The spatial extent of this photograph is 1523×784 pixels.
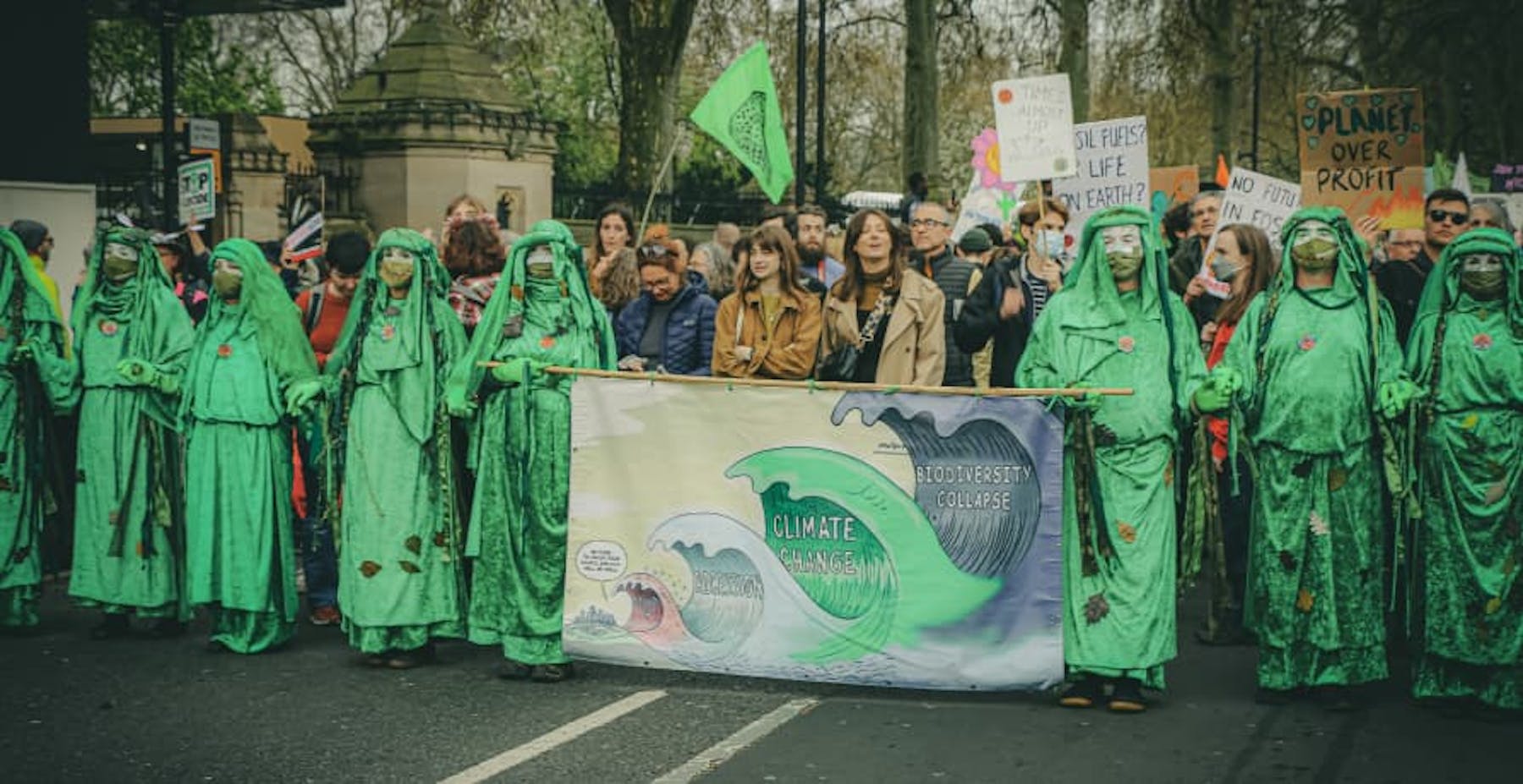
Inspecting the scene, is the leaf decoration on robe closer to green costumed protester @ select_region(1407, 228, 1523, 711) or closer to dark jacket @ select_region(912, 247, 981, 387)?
green costumed protester @ select_region(1407, 228, 1523, 711)

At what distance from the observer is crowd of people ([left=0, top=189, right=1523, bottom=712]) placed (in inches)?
285

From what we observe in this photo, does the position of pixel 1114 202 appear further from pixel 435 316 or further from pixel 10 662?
pixel 10 662

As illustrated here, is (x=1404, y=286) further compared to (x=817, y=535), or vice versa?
(x=1404, y=286)

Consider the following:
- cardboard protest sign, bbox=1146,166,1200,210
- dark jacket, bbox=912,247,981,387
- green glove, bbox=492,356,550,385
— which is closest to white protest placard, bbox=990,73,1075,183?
dark jacket, bbox=912,247,981,387

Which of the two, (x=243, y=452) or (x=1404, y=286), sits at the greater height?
(x=1404, y=286)

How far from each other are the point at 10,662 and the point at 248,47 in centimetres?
3815

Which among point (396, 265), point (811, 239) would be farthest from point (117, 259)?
point (811, 239)

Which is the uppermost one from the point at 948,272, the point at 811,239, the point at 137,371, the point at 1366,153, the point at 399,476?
the point at 1366,153

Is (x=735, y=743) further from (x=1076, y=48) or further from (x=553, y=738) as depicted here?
(x=1076, y=48)

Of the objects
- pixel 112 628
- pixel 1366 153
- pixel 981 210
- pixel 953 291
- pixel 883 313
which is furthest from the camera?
pixel 981 210

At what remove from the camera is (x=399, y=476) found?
8.01m

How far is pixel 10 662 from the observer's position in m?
8.10

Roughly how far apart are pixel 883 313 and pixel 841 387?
2.93ft

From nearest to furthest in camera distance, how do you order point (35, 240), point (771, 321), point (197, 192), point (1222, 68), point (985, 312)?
point (771, 321) → point (985, 312) → point (35, 240) → point (197, 192) → point (1222, 68)
